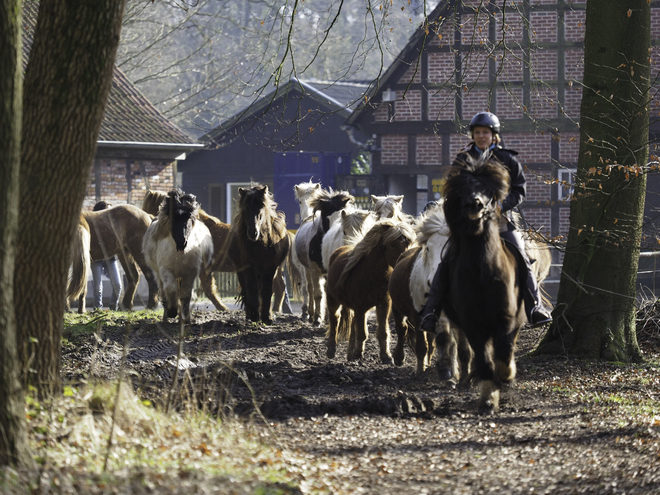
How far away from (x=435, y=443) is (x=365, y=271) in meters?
3.99

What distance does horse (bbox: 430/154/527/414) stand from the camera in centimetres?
709

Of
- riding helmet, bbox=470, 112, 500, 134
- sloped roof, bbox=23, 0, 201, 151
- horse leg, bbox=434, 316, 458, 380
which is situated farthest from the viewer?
sloped roof, bbox=23, 0, 201, 151

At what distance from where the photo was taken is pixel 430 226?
29.1 ft

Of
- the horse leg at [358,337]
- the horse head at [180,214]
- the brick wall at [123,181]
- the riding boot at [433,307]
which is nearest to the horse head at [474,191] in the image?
the riding boot at [433,307]

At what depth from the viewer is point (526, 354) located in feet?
36.2

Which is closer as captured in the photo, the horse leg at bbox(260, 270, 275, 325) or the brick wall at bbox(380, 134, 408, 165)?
the horse leg at bbox(260, 270, 275, 325)

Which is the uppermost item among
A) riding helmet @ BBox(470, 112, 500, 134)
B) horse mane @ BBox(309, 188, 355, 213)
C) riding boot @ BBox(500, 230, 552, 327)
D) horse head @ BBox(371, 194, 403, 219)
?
riding helmet @ BBox(470, 112, 500, 134)

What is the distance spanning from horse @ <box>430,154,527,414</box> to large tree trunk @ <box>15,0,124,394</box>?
310cm

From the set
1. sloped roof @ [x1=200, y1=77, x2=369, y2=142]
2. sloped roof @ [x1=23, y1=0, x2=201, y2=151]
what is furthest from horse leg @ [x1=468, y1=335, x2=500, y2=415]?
sloped roof @ [x1=200, y1=77, x2=369, y2=142]

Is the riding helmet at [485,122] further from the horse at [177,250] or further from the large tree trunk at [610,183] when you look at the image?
the horse at [177,250]

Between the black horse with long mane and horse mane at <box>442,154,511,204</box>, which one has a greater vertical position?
horse mane at <box>442,154,511,204</box>

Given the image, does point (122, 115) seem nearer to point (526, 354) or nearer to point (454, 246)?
point (526, 354)

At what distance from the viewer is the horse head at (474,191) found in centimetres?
700

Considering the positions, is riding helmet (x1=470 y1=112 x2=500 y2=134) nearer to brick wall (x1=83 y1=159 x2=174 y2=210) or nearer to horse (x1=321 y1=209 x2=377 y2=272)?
horse (x1=321 y1=209 x2=377 y2=272)
